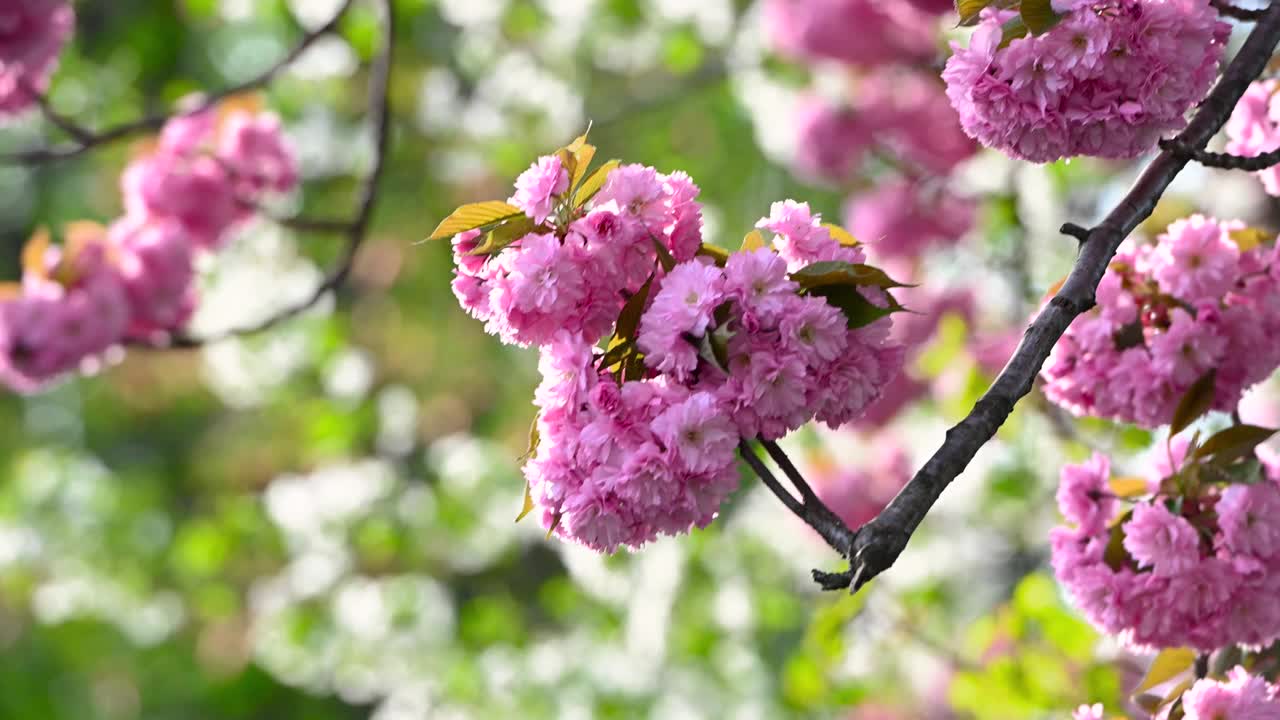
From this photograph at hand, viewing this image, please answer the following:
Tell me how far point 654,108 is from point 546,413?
4.69m

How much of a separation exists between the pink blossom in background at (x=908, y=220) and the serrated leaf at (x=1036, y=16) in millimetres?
2829

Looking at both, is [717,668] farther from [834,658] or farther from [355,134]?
[355,134]

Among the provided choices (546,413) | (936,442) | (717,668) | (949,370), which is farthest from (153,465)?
(546,413)

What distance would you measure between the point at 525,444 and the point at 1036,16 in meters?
4.22

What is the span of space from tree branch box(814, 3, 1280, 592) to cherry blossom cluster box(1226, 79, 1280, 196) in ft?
0.88

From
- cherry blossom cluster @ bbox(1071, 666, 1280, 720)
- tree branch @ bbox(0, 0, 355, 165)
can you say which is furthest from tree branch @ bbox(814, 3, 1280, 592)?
tree branch @ bbox(0, 0, 355, 165)

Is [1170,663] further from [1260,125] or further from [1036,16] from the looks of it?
[1036,16]

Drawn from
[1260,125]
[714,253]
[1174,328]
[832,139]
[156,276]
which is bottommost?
[832,139]

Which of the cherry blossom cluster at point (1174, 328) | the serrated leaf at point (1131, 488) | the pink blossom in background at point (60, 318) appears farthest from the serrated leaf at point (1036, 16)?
the pink blossom in background at point (60, 318)

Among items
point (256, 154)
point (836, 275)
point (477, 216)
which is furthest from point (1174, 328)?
point (256, 154)

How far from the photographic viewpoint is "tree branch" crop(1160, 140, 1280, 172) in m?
1.18

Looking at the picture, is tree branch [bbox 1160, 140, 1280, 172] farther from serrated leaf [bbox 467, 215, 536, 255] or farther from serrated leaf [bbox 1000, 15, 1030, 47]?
serrated leaf [bbox 467, 215, 536, 255]

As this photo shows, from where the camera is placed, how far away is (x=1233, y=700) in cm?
119

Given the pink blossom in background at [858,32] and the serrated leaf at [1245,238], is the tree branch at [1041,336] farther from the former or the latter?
the pink blossom in background at [858,32]
